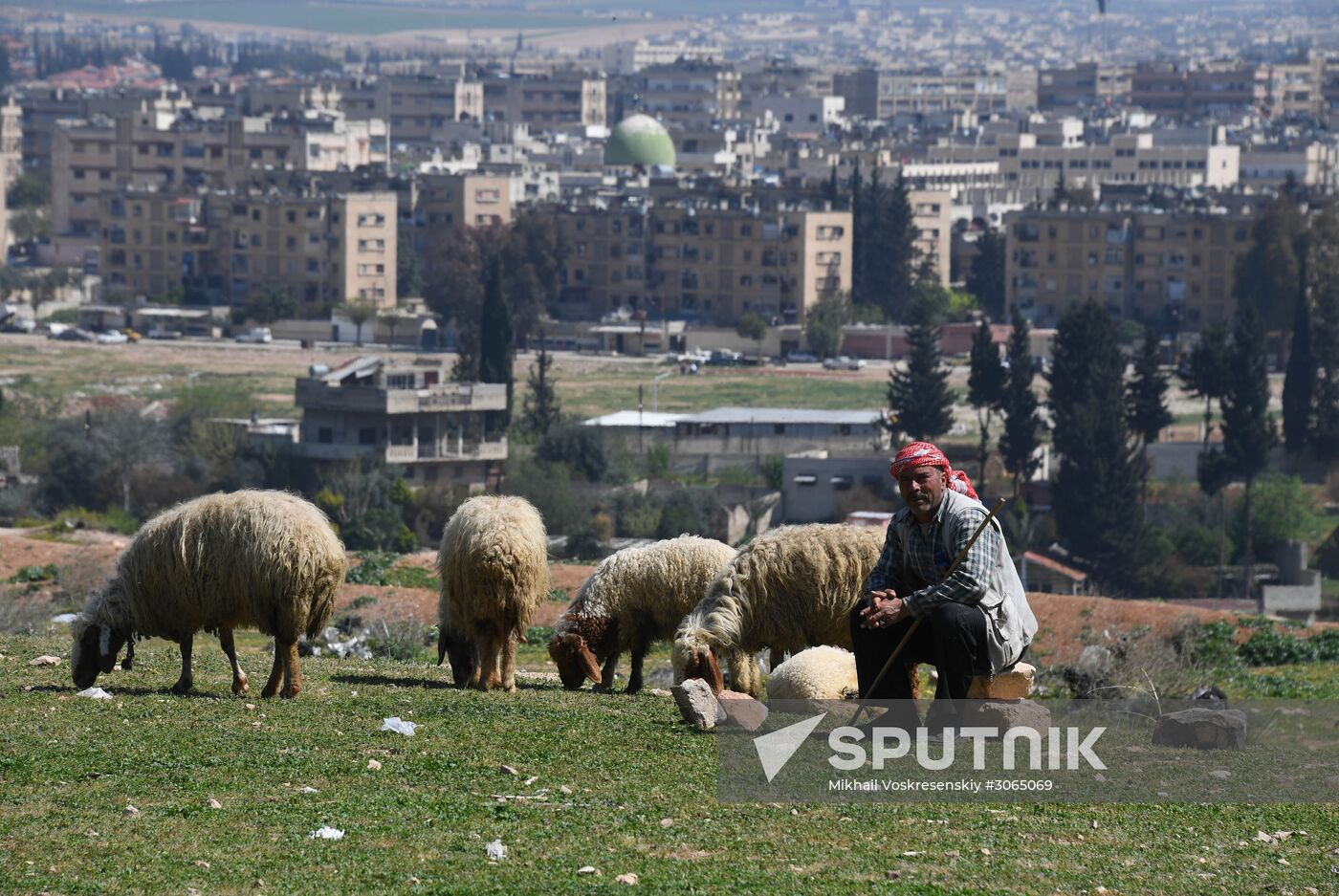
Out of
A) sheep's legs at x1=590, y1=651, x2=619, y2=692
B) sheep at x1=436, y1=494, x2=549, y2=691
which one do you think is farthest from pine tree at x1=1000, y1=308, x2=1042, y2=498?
sheep at x1=436, y1=494, x2=549, y2=691

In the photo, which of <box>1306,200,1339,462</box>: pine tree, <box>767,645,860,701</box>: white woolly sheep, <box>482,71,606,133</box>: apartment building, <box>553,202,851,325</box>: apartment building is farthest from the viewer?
<box>482,71,606,133</box>: apartment building

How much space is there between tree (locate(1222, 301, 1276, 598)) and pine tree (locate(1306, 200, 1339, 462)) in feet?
8.36

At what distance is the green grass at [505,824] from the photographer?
9.88 m

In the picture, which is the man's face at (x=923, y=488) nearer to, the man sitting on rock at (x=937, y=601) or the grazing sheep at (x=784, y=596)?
the man sitting on rock at (x=937, y=601)

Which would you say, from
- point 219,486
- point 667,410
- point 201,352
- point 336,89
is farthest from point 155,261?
point 336,89

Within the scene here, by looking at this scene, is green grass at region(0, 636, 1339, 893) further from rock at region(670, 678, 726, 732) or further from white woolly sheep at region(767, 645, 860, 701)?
white woolly sheep at region(767, 645, 860, 701)

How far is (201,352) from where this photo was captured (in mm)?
95938

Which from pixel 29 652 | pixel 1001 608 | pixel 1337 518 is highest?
pixel 1001 608

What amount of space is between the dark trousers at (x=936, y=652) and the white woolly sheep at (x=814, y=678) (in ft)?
6.13

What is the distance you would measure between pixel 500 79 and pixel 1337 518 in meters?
140

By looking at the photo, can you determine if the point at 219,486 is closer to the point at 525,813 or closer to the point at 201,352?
the point at 201,352

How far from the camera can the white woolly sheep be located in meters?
14.0

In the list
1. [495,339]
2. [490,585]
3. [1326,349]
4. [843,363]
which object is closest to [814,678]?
[490,585]

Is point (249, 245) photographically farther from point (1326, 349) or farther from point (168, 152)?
point (1326, 349)
